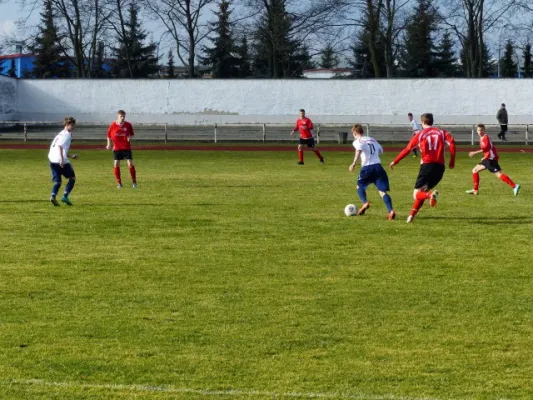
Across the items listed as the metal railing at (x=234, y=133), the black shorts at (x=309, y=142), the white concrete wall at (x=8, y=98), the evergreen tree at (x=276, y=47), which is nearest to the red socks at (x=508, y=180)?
the black shorts at (x=309, y=142)

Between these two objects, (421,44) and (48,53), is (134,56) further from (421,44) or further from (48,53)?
(421,44)

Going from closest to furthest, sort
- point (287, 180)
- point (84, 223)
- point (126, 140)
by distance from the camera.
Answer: point (84, 223), point (126, 140), point (287, 180)

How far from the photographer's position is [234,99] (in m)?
63.5

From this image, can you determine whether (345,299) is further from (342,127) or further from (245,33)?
(245,33)

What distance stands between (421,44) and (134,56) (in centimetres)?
2463

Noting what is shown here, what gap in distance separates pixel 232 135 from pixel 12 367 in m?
47.4

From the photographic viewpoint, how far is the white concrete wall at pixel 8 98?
205ft

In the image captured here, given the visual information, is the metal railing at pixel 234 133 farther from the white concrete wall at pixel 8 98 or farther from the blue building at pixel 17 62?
the blue building at pixel 17 62

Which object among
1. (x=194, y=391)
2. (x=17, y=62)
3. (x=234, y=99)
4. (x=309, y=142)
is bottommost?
(x=194, y=391)

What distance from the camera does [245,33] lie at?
260 feet

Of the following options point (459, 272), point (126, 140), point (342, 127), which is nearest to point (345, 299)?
point (459, 272)

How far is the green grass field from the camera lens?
24.3 feet

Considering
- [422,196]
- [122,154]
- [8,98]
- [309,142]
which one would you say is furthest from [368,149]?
[8,98]

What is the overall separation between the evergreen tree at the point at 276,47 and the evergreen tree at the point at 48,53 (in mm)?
16420
